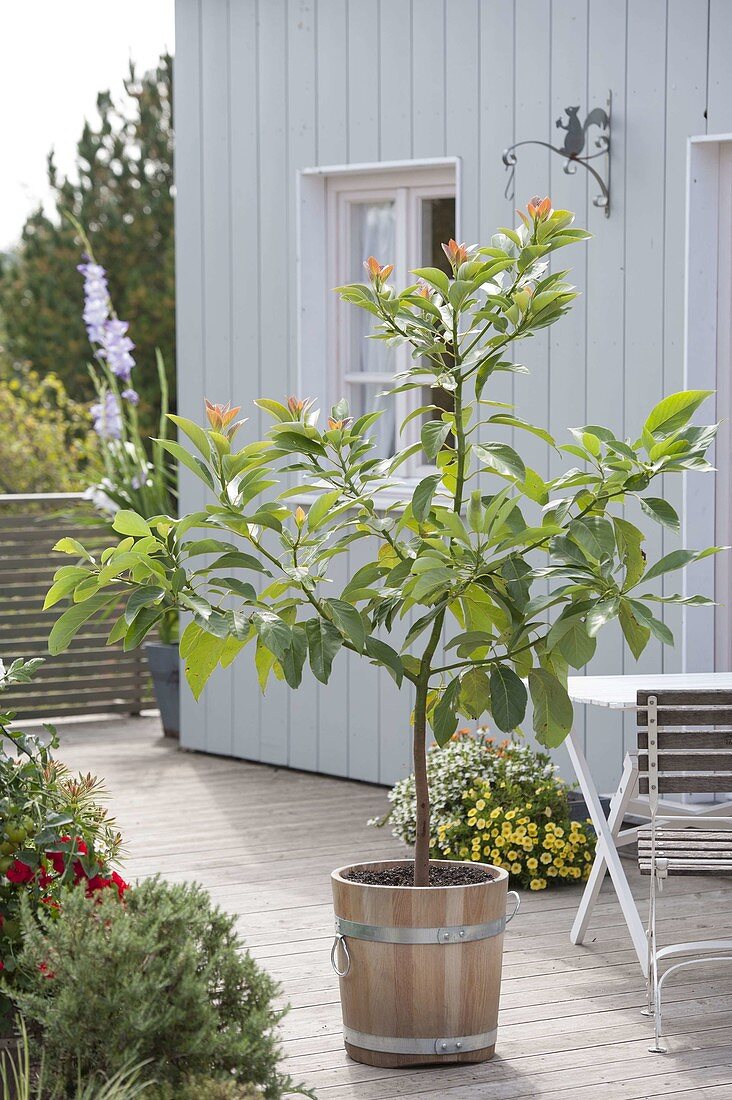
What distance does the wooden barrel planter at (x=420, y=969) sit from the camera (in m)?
3.76

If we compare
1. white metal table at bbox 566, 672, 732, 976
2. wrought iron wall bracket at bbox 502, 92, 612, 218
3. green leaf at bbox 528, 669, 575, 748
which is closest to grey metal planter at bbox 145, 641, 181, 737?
wrought iron wall bracket at bbox 502, 92, 612, 218

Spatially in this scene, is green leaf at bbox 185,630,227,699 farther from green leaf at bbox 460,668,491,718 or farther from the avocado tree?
green leaf at bbox 460,668,491,718

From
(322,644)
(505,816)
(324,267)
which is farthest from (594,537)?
(324,267)

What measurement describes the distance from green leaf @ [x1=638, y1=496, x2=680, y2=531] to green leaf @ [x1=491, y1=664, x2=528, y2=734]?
499mm

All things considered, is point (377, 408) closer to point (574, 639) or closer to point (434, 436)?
point (434, 436)

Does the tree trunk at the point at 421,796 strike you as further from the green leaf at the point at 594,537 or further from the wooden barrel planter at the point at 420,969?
the green leaf at the point at 594,537

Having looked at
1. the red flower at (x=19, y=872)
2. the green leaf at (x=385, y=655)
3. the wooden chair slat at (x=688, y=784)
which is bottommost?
the red flower at (x=19, y=872)

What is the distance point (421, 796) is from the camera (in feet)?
13.0

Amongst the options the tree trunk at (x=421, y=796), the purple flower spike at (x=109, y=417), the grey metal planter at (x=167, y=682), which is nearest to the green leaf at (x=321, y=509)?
the tree trunk at (x=421, y=796)

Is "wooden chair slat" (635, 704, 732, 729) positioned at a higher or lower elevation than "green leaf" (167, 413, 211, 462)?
lower

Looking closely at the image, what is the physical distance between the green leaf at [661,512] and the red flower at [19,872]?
5.06 feet

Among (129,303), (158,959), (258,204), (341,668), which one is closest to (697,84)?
(258,204)

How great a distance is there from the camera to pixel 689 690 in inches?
161

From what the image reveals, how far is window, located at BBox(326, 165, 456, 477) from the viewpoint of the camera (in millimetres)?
6910
